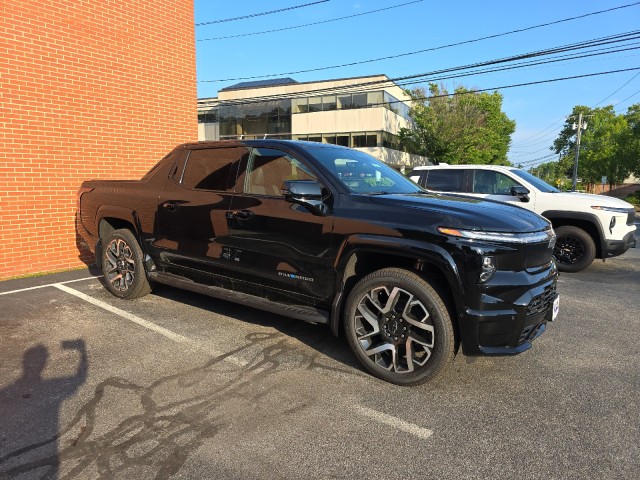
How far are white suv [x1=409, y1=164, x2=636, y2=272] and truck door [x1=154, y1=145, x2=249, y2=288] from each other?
5.60m

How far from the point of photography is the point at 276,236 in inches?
151

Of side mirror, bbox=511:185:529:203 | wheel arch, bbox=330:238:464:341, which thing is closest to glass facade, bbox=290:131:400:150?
side mirror, bbox=511:185:529:203

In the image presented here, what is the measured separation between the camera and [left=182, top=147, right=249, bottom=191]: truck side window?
4.38 m

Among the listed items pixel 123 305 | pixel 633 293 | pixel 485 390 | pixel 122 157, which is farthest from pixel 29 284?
pixel 633 293

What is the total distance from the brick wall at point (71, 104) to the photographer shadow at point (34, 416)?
3750 millimetres

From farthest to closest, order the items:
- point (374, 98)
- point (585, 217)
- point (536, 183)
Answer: point (374, 98) < point (536, 183) < point (585, 217)

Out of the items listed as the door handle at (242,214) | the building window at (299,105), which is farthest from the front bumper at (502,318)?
the building window at (299,105)

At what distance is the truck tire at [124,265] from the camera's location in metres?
5.19

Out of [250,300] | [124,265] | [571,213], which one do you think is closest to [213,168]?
[250,300]

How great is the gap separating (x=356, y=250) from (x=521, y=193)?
226 inches

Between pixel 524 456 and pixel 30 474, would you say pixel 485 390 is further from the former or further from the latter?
pixel 30 474

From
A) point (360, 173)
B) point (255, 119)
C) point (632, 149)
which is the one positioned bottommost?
point (360, 173)

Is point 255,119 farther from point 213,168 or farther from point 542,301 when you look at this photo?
point 542,301

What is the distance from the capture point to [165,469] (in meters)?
2.40
